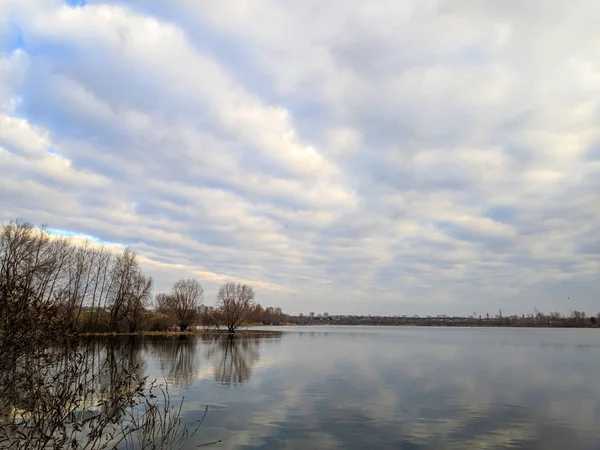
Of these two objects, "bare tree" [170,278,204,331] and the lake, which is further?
"bare tree" [170,278,204,331]

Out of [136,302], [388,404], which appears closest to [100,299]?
[136,302]

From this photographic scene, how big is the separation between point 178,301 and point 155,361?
2394 inches

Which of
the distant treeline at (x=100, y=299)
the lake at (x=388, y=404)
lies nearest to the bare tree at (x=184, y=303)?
the distant treeline at (x=100, y=299)

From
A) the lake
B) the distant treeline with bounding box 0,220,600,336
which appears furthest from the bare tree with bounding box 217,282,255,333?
the lake

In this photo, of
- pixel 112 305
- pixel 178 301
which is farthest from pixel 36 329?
pixel 178 301

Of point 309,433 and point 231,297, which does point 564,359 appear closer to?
point 309,433

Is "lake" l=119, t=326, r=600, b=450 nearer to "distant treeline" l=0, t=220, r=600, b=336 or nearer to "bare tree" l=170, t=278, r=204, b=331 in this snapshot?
"distant treeline" l=0, t=220, r=600, b=336

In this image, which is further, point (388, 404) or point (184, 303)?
point (184, 303)

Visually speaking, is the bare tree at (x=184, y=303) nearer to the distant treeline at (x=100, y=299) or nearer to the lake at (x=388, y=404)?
the distant treeline at (x=100, y=299)

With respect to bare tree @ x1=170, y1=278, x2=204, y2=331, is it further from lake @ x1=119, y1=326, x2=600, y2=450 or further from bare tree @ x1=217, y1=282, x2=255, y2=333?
lake @ x1=119, y1=326, x2=600, y2=450

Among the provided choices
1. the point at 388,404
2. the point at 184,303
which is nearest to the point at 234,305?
the point at 184,303

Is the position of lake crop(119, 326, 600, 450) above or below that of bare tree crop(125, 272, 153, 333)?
below

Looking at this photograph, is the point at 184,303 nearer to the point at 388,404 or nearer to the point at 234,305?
the point at 234,305

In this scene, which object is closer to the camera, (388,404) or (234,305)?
(388,404)
